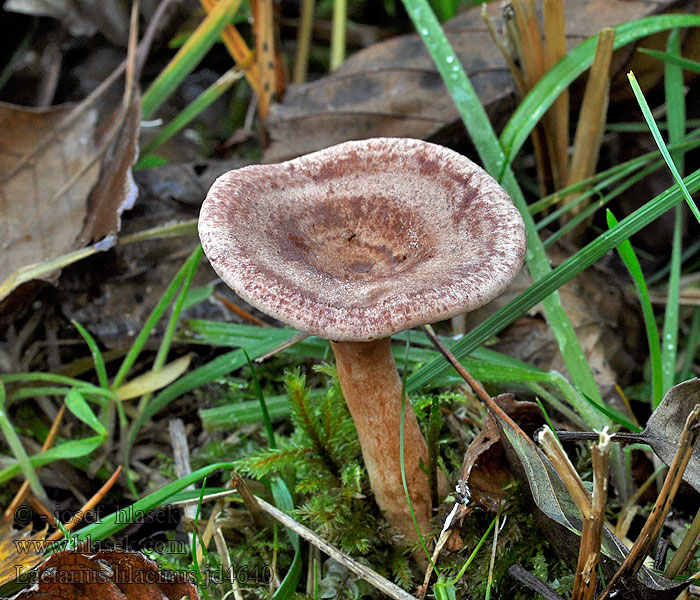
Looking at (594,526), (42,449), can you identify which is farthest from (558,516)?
(42,449)

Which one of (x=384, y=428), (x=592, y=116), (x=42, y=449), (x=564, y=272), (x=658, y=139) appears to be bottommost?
(x=42, y=449)

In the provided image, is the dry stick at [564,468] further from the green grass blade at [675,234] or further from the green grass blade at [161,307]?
the green grass blade at [161,307]

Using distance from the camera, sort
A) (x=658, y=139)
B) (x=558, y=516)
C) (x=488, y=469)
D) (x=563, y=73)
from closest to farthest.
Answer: (x=558, y=516), (x=658, y=139), (x=488, y=469), (x=563, y=73)

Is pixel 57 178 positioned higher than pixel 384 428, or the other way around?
pixel 57 178

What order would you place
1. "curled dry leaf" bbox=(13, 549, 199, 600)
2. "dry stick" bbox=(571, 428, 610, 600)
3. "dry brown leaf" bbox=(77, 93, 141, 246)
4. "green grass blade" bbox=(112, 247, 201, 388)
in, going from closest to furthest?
1. "dry stick" bbox=(571, 428, 610, 600)
2. "curled dry leaf" bbox=(13, 549, 199, 600)
3. "green grass blade" bbox=(112, 247, 201, 388)
4. "dry brown leaf" bbox=(77, 93, 141, 246)

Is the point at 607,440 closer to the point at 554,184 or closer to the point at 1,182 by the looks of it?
the point at 554,184

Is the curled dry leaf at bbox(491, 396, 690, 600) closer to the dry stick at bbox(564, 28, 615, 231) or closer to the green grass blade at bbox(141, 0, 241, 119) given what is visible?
the dry stick at bbox(564, 28, 615, 231)

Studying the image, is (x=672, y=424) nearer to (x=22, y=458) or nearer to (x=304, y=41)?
(x=22, y=458)

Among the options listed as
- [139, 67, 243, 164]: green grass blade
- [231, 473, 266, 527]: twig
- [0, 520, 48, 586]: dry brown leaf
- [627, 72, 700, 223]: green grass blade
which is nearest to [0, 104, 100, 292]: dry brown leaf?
[139, 67, 243, 164]: green grass blade
